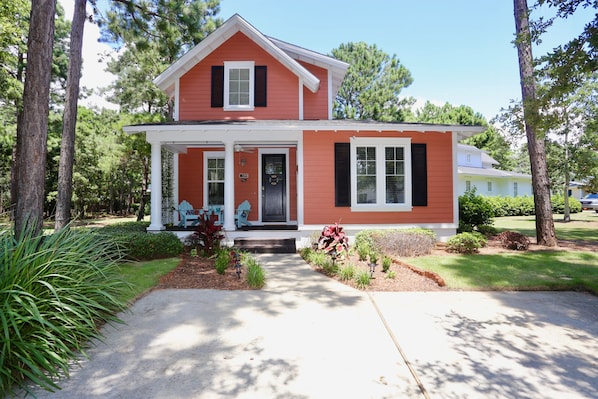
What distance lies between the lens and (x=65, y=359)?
2863 mm

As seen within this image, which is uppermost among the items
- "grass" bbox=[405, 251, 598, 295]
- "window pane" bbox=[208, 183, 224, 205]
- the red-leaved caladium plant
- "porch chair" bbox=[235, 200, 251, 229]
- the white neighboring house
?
the white neighboring house

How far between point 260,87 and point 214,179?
3497 millimetres

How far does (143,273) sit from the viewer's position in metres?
5.91

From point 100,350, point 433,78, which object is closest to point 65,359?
point 100,350

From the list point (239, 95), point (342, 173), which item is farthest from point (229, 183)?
point (239, 95)

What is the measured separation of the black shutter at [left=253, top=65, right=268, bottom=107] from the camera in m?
10.7

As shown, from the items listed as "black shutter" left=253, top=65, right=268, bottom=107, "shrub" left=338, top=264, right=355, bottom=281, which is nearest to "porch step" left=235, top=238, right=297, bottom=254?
"shrub" left=338, top=264, right=355, bottom=281

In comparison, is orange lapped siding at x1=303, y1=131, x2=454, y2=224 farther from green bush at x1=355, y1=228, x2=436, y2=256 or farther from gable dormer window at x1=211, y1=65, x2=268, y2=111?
gable dormer window at x1=211, y1=65, x2=268, y2=111

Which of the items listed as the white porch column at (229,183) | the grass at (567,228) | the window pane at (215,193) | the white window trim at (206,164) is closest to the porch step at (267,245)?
the white porch column at (229,183)

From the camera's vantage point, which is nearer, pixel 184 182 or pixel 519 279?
pixel 519 279

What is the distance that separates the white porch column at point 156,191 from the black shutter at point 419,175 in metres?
7.15

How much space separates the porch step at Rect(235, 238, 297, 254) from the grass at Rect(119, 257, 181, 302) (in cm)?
192

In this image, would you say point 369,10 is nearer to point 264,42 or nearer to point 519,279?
point 264,42

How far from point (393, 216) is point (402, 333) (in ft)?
19.4
